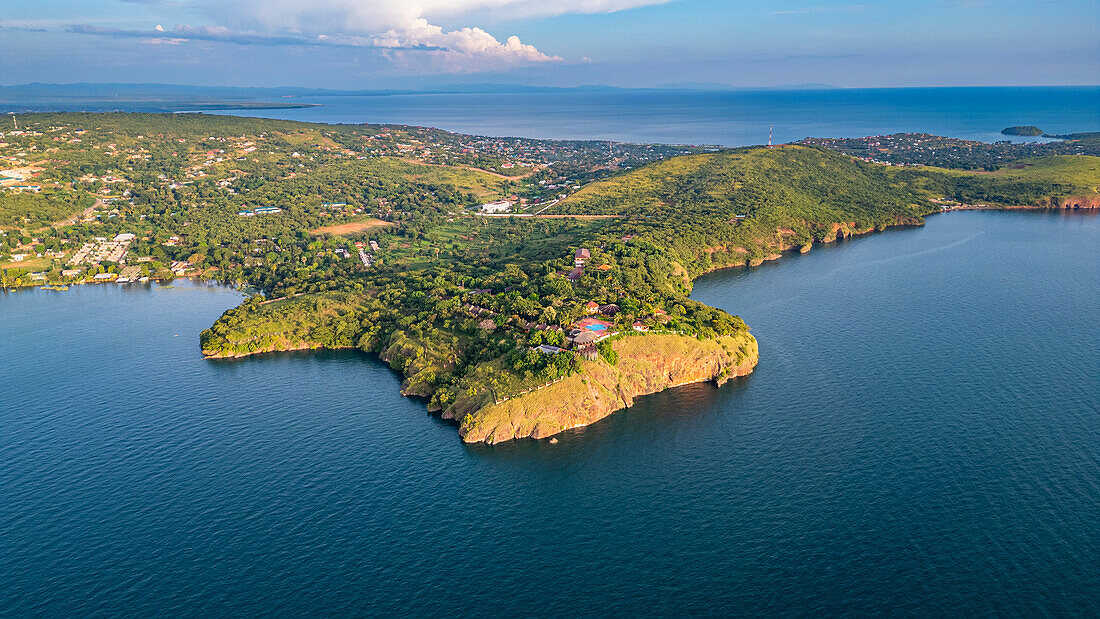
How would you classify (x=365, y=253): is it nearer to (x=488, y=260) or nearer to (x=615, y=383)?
(x=488, y=260)

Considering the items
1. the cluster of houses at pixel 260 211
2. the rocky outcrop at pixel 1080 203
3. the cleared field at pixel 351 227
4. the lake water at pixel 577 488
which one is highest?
the rocky outcrop at pixel 1080 203

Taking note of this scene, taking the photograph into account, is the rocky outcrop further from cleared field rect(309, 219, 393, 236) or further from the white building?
cleared field rect(309, 219, 393, 236)

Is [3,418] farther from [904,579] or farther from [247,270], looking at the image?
[904,579]

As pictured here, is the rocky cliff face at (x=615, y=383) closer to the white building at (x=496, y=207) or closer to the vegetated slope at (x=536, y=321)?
the vegetated slope at (x=536, y=321)

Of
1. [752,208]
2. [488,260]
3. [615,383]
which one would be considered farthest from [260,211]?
[615,383]

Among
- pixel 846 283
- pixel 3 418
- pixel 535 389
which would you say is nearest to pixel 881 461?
pixel 535 389

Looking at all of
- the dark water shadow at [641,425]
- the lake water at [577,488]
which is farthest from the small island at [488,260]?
the lake water at [577,488]

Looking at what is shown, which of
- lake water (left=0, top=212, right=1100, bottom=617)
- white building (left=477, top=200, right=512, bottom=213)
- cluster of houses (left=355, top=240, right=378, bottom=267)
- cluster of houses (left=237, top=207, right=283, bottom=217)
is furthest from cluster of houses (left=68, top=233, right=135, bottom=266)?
white building (left=477, top=200, right=512, bottom=213)
